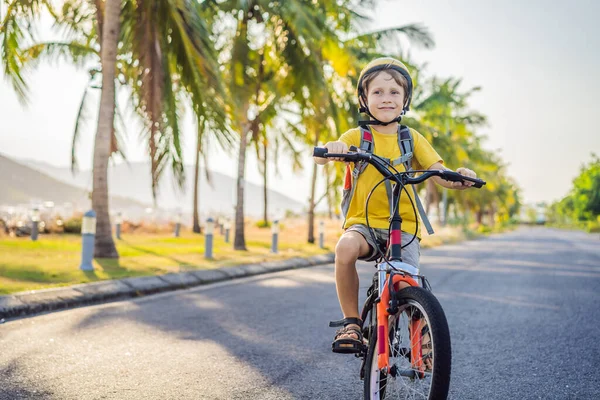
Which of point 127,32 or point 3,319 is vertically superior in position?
point 127,32

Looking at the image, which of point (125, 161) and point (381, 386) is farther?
point (125, 161)

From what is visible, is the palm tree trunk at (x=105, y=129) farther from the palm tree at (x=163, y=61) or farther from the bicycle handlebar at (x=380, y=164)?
the bicycle handlebar at (x=380, y=164)

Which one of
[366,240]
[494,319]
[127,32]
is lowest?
[494,319]

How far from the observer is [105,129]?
9.93m

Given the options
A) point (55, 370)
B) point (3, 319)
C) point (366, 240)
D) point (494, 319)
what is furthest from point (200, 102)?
point (366, 240)

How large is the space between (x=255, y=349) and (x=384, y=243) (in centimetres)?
190

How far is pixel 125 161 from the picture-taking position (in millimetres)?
12133

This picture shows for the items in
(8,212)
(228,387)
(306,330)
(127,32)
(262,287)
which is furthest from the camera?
(8,212)

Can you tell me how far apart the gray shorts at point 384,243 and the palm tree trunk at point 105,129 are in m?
7.75

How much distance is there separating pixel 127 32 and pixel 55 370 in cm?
891

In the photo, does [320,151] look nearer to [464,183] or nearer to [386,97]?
[386,97]

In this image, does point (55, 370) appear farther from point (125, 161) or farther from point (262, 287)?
point (125, 161)

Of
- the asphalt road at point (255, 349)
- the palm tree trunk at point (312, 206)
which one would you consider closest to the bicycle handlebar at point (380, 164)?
the asphalt road at point (255, 349)

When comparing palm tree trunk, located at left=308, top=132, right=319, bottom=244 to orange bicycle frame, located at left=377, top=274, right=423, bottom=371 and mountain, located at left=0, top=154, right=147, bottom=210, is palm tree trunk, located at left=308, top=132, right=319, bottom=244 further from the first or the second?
mountain, located at left=0, top=154, right=147, bottom=210
